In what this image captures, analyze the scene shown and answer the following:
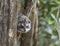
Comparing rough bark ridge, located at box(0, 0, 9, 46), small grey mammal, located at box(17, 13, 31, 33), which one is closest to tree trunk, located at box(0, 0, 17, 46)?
rough bark ridge, located at box(0, 0, 9, 46)

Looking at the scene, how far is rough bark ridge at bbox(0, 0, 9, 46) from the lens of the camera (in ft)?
2.56

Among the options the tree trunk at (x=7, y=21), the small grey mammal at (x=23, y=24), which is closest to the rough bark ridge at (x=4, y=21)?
the tree trunk at (x=7, y=21)

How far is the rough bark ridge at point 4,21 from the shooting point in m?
0.78

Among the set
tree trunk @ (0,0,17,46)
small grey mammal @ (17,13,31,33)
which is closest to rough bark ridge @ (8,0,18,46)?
tree trunk @ (0,0,17,46)

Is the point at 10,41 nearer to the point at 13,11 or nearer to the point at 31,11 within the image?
the point at 13,11

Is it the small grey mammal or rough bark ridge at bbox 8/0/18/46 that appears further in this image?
the small grey mammal

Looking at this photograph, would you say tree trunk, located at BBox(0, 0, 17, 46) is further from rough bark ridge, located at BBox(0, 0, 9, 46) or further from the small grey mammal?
the small grey mammal

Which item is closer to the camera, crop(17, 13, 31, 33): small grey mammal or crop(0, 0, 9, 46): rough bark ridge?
crop(0, 0, 9, 46): rough bark ridge

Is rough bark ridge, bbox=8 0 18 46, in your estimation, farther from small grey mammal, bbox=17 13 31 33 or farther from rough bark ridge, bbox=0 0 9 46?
small grey mammal, bbox=17 13 31 33

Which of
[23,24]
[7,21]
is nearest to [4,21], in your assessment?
[7,21]

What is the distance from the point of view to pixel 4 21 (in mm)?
794

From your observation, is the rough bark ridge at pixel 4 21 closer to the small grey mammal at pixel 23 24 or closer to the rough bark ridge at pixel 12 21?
the rough bark ridge at pixel 12 21

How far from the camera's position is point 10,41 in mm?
837

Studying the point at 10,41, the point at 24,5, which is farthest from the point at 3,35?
the point at 24,5
